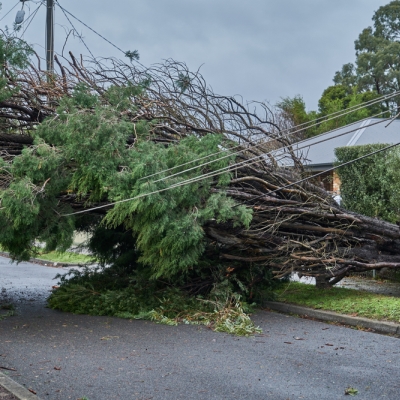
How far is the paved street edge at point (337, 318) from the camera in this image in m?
8.80

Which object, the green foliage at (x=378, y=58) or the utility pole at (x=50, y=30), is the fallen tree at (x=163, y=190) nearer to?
the utility pole at (x=50, y=30)

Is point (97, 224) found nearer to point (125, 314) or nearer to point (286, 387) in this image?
point (125, 314)

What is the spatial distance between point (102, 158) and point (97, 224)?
3.37 metres

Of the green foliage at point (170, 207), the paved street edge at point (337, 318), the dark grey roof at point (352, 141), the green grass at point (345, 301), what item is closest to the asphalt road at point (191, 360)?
the paved street edge at point (337, 318)

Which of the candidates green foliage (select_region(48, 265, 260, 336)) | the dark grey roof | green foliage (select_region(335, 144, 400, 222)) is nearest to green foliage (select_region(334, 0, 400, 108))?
the dark grey roof

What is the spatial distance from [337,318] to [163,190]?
11.5ft

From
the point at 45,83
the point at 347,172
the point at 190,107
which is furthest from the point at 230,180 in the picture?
the point at 347,172

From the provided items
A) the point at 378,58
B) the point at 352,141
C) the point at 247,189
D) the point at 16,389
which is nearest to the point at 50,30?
the point at 247,189

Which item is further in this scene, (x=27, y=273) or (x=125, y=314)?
(x=27, y=273)

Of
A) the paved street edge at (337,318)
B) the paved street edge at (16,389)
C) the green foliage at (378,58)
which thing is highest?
the green foliage at (378,58)

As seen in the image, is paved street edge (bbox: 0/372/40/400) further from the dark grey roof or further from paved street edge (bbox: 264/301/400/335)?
the dark grey roof

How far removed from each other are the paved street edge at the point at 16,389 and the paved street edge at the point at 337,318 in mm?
5426

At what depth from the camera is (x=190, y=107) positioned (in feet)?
35.1

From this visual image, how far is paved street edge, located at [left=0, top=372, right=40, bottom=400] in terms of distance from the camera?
5109 millimetres
